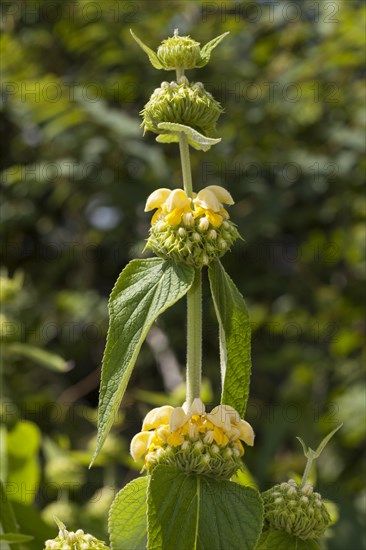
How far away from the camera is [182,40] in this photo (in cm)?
82

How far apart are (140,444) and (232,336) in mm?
139

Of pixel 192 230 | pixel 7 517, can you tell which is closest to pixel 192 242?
pixel 192 230

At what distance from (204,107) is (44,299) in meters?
2.12

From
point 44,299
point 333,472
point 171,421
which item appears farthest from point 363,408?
point 171,421

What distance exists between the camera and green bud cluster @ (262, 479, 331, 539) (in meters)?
0.75

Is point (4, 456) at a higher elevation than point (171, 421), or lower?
lower

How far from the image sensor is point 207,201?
0.80 metres

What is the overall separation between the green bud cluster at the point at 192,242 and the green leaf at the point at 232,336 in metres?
0.02

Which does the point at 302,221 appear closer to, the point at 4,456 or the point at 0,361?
the point at 0,361

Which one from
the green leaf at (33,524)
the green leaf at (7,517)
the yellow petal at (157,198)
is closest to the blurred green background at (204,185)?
the green leaf at (33,524)

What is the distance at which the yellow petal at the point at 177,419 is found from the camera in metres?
0.74

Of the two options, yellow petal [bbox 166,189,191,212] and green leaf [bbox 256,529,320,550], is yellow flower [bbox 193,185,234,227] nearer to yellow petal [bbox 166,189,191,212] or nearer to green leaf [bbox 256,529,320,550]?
yellow petal [bbox 166,189,191,212]

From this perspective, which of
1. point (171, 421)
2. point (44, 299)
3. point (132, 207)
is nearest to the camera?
point (171, 421)

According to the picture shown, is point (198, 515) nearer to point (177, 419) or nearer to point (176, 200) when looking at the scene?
point (177, 419)
